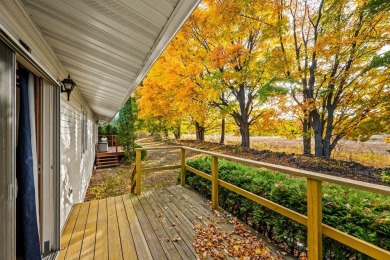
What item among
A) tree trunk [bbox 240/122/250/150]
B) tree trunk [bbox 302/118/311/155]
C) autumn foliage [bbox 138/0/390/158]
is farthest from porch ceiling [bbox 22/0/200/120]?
tree trunk [bbox 240/122/250/150]

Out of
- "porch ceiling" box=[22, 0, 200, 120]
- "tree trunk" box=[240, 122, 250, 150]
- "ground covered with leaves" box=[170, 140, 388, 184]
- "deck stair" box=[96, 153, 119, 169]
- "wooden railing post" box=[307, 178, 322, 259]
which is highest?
"porch ceiling" box=[22, 0, 200, 120]

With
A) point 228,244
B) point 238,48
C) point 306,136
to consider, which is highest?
point 238,48

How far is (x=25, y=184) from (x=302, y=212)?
3028 mm

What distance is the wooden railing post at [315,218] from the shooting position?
190cm

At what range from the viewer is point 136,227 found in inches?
117

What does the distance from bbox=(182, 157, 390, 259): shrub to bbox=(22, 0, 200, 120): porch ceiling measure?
2442 mm

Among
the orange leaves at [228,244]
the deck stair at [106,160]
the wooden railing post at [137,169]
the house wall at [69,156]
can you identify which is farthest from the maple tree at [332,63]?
the deck stair at [106,160]

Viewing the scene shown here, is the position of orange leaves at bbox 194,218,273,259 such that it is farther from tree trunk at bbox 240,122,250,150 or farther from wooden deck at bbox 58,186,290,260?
tree trunk at bbox 240,122,250,150

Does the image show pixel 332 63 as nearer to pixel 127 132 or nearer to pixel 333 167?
pixel 333 167

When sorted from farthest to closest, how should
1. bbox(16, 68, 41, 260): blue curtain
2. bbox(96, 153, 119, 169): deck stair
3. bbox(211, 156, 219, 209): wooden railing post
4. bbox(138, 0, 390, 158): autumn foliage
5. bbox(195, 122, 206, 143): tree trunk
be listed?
1. bbox(195, 122, 206, 143): tree trunk
2. bbox(96, 153, 119, 169): deck stair
3. bbox(138, 0, 390, 158): autumn foliage
4. bbox(211, 156, 219, 209): wooden railing post
5. bbox(16, 68, 41, 260): blue curtain

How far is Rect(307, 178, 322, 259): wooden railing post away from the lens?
1.90m

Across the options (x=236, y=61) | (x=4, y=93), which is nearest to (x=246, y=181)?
(x=4, y=93)

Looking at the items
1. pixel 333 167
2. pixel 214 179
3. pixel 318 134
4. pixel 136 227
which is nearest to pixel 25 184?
pixel 136 227

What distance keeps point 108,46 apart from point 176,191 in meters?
3.39
